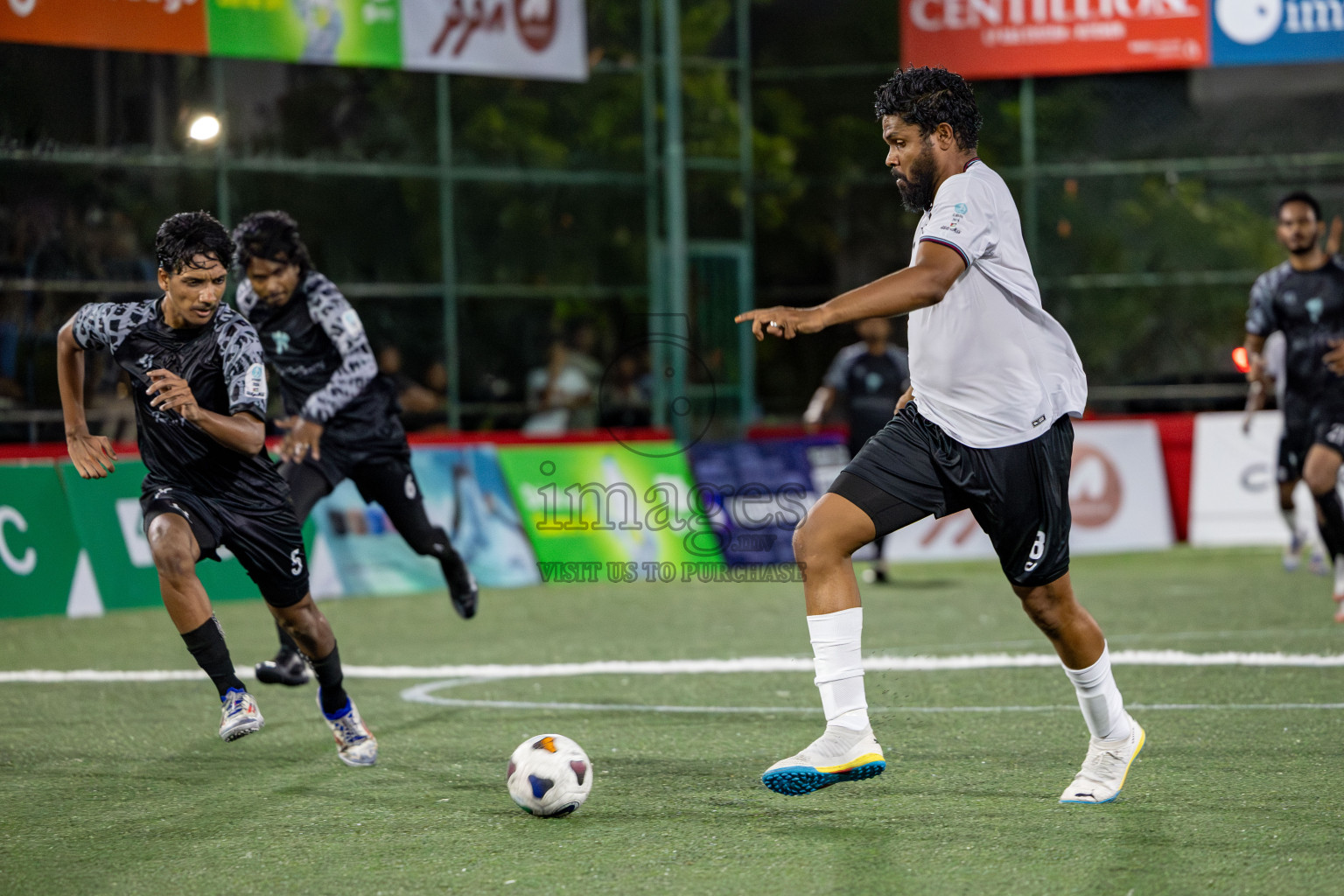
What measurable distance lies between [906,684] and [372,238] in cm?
1118

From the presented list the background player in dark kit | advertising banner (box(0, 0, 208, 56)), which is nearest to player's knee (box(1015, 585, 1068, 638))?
the background player in dark kit

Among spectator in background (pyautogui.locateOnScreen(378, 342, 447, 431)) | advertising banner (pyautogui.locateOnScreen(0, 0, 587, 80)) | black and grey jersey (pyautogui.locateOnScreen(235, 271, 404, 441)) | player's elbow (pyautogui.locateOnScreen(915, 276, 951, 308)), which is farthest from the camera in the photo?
spectator in background (pyautogui.locateOnScreen(378, 342, 447, 431))

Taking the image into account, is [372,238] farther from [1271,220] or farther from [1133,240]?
[1271,220]

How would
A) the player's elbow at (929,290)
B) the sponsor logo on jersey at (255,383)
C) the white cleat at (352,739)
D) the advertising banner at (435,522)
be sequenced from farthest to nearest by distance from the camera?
the advertising banner at (435,522) < the white cleat at (352,739) < the sponsor logo on jersey at (255,383) < the player's elbow at (929,290)

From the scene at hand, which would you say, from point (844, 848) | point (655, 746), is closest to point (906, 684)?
point (655, 746)

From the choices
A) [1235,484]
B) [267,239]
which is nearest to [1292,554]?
[1235,484]

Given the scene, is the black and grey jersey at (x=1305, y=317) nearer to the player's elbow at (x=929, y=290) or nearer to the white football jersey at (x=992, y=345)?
the white football jersey at (x=992, y=345)

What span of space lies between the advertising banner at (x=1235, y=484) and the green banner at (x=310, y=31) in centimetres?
920

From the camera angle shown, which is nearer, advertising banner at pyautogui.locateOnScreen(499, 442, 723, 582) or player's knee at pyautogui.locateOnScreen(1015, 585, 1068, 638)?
player's knee at pyautogui.locateOnScreen(1015, 585, 1068, 638)

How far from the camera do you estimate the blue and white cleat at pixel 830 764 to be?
5.04 metres

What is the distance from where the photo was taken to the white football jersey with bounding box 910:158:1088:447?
5.18m

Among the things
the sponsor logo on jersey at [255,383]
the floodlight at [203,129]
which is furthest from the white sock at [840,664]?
the floodlight at [203,129]

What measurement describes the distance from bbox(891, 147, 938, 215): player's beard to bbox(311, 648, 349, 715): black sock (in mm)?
2822

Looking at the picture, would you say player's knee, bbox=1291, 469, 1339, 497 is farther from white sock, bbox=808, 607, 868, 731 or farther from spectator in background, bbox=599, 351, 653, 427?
spectator in background, bbox=599, 351, 653, 427
